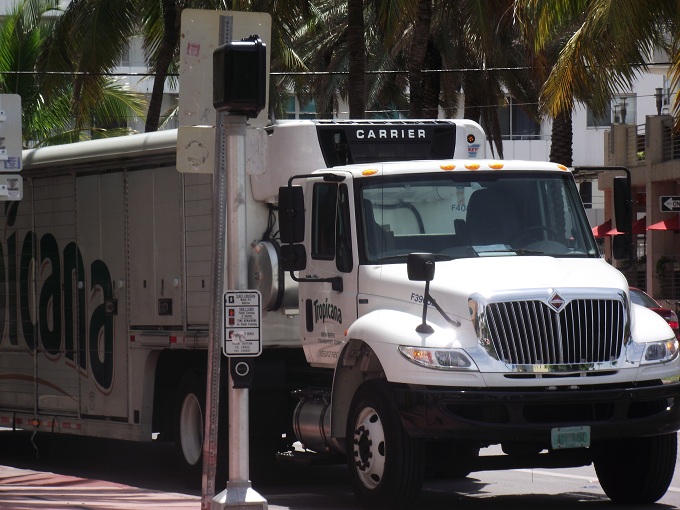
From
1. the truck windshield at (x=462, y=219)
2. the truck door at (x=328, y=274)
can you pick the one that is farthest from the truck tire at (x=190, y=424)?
the truck windshield at (x=462, y=219)

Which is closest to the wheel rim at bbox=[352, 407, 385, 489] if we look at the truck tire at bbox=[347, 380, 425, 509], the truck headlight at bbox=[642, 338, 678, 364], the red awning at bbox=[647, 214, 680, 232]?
the truck tire at bbox=[347, 380, 425, 509]

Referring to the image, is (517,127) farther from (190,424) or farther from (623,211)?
(623,211)

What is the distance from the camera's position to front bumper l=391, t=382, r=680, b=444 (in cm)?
935

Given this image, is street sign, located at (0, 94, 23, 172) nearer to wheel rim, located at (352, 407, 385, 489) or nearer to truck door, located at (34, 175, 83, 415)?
truck door, located at (34, 175, 83, 415)

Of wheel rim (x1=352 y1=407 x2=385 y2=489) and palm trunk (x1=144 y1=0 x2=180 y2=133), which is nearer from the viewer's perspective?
wheel rim (x1=352 y1=407 x2=385 y2=489)

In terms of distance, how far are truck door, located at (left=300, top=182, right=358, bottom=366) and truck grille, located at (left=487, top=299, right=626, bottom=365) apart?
1394 millimetres

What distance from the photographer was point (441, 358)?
372 inches

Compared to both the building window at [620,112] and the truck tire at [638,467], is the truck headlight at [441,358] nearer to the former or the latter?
the truck tire at [638,467]

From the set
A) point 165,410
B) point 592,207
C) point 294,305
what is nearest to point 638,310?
point 294,305

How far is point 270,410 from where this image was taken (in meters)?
11.8

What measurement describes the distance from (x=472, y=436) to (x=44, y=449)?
8.12 m

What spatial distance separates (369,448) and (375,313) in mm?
996

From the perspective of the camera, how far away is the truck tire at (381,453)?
9.55 metres

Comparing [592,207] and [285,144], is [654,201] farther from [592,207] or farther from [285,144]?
[285,144]
